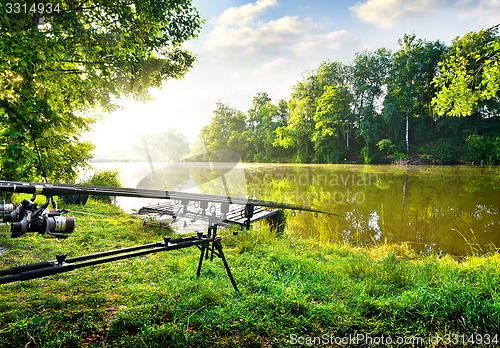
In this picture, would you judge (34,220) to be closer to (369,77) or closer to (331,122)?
(331,122)

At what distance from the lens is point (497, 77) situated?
204 inches

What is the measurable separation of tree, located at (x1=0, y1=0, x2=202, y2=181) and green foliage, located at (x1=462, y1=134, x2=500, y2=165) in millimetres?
39040

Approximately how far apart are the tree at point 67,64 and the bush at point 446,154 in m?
39.8

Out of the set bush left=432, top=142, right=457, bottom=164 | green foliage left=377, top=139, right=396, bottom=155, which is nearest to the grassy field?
bush left=432, top=142, right=457, bottom=164

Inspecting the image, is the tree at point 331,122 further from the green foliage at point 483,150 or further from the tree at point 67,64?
the tree at point 67,64

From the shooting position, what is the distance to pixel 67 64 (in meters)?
5.55

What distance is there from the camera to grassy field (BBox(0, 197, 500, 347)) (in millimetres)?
2457

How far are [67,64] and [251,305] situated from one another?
6.97m

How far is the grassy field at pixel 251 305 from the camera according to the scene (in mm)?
2457

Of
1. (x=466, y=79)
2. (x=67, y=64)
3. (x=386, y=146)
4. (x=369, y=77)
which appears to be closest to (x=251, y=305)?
(x=67, y=64)

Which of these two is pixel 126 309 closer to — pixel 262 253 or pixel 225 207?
pixel 262 253

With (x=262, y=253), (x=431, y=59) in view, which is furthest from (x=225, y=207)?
(x=431, y=59)

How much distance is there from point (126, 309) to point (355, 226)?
26.1ft

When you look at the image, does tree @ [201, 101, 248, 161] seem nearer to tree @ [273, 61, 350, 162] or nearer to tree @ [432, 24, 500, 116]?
tree @ [273, 61, 350, 162]
